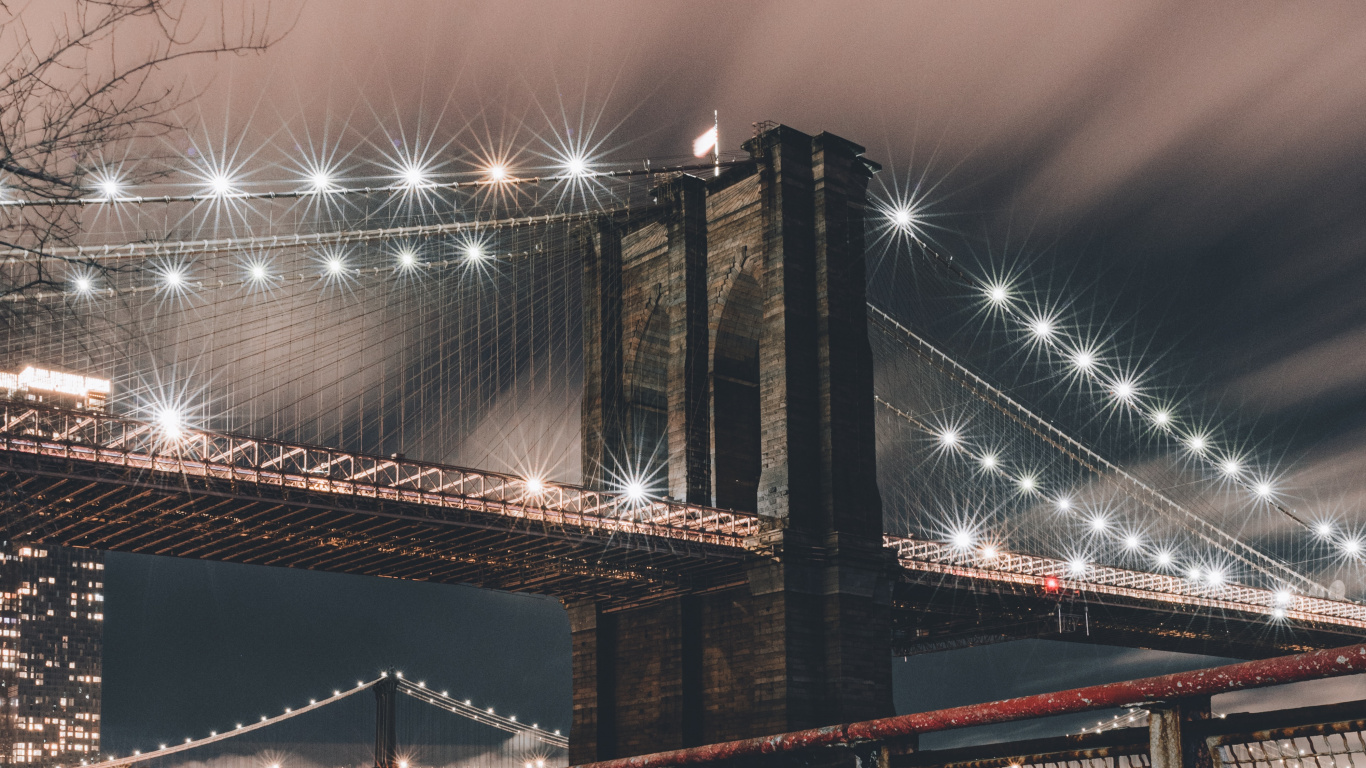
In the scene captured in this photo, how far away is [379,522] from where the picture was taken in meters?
46.1

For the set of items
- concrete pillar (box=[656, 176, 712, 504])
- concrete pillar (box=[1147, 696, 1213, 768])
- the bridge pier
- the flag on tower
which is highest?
the flag on tower

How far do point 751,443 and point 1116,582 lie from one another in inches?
1425

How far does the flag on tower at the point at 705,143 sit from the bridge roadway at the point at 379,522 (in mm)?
15996

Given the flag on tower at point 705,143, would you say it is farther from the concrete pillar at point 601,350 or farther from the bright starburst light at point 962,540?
the bright starburst light at point 962,540

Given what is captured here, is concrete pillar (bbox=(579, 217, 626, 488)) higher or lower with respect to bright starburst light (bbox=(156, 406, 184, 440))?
higher

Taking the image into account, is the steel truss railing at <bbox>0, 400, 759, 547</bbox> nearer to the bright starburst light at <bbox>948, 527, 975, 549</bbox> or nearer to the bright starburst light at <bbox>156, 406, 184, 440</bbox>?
the bright starburst light at <bbox>156, 406, 184, 440</bbox>

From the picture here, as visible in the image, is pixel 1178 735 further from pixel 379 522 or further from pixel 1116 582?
pixel 1116 582

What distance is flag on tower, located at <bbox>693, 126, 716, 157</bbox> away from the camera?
58.9 meters

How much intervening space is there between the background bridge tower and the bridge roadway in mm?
2088

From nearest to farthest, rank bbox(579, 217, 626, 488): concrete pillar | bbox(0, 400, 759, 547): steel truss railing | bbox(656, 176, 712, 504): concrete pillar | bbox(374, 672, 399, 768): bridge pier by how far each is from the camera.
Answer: bbox(0, 400, 759, 547): steel truss railing → bbox(656, 176, 712, 504): concrete pillar → bbox(579, 217, 626, 488): concrete pillar → bbox(374, 672, 399, 768): bridge pier

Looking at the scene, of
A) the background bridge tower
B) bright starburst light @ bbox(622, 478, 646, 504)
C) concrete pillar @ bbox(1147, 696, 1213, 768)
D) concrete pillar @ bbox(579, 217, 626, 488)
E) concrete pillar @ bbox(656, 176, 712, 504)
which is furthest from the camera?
concrete pillar @ bbox(579, 217, 626, 488)

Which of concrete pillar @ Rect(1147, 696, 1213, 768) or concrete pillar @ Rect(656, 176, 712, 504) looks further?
concrete pillar @ Rect(656, 176, 712, 504)

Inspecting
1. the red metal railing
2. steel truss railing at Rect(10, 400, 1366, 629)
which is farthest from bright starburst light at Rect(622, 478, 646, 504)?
the red metal railing

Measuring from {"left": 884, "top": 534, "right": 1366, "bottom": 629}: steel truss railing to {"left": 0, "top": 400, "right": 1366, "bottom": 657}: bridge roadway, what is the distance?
1.08 ft
